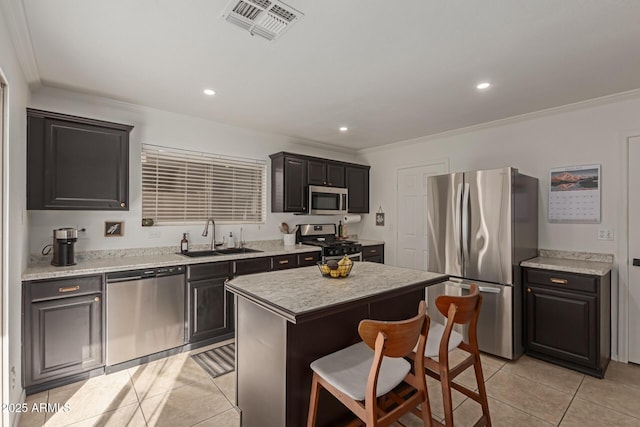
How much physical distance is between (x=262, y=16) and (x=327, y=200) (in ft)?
10.8

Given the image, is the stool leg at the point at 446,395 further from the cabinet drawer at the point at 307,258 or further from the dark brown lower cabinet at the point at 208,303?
the cabinet drawer at the point at 307,258

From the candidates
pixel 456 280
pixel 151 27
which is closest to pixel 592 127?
pixel 456 280

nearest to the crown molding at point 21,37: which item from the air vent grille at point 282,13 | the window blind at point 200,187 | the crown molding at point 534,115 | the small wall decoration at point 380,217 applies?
the window blind at point 200,187

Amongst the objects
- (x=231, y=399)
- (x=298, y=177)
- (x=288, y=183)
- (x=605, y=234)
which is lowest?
(x=231, y=399)

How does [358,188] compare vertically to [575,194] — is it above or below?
above

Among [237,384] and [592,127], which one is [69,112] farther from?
[592,127]

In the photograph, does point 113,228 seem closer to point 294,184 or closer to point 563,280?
point 294,184

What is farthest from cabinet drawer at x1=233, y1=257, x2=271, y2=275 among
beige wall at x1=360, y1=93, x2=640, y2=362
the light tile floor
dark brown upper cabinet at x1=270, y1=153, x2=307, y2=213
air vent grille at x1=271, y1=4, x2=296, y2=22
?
beige wall at x1=360, y1=93, x2=640, y2=362

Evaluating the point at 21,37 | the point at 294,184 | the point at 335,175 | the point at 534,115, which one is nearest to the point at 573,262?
the point at 534,115

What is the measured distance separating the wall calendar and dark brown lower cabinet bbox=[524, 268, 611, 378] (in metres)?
0.69

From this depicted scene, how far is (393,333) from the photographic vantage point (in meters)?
1.32

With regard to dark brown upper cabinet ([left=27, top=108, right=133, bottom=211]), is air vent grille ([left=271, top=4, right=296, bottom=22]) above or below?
above

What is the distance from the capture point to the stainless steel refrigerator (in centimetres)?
307

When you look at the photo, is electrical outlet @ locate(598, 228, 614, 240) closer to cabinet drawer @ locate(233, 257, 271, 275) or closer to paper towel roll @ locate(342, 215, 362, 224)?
paper towel roll @ locate(342, 215, 362, 224)
